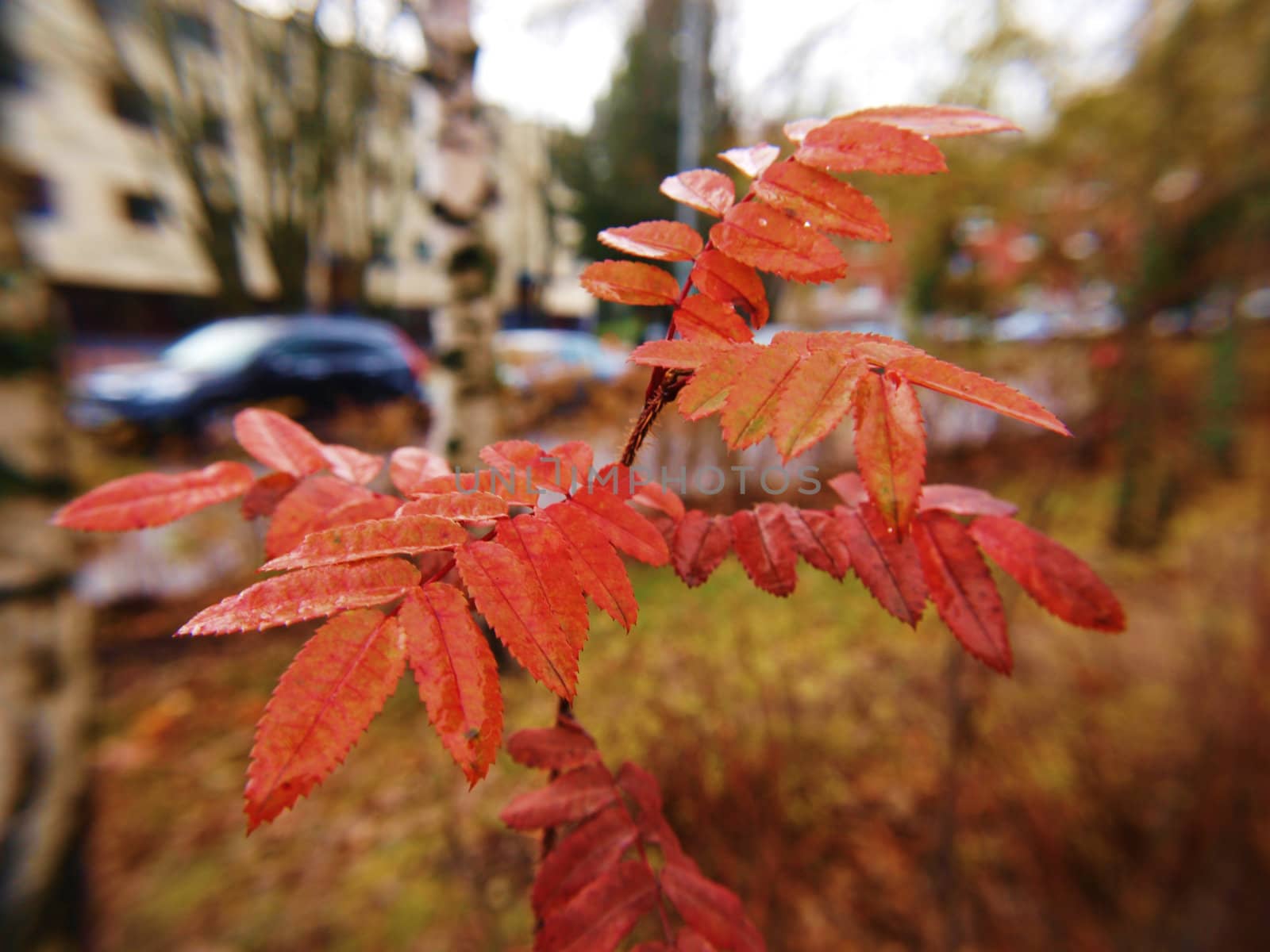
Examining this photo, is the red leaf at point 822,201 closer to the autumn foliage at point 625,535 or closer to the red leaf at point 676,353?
the autumn foliage at point 625,535

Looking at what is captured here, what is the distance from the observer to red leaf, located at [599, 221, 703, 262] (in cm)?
58

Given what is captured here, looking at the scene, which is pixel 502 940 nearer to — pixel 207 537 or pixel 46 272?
pixel 46 272

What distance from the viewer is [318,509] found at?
2.05 feet

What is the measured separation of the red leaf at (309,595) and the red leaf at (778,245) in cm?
43

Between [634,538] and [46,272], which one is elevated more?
[46,272]

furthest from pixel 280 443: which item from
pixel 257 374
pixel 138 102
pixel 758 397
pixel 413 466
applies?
pixel 138 102

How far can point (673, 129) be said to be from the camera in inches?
236

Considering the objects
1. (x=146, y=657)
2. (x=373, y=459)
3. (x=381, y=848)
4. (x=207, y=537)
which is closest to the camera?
(x=373, y=459)

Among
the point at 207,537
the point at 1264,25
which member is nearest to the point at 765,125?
the point at 1264,25

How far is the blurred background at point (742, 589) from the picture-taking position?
5.69ft

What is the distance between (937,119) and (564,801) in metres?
0.86

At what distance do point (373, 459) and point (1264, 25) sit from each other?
5.14 meters

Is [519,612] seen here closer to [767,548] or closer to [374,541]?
[374,541]

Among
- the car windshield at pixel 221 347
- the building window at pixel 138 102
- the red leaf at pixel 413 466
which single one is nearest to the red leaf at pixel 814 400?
the red leaf at pixel 413 466
